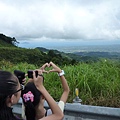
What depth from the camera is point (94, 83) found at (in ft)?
15.6

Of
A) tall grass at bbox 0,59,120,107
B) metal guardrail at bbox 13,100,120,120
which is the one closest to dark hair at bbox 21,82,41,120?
metal guardrail at bbox 13,100,120,120

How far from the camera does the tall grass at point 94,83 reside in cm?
439

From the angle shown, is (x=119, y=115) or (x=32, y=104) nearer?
(x=32, y=104)

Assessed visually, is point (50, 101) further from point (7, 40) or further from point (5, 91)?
point (7, 40)

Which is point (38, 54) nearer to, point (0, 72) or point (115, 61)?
point (115, 61)

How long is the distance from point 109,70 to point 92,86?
2.47 ft

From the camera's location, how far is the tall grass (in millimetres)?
4391

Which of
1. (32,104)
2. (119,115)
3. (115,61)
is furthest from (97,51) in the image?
(32,104)

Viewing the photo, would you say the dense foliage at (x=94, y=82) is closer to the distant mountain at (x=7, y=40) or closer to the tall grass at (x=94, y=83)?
the tall grass at (x=94, y=83)

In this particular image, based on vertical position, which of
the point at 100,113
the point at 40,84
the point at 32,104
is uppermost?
the point at 40,84

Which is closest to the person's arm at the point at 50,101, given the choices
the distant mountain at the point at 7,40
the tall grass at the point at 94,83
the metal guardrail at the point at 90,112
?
the metal guardrail at the point at 90,112

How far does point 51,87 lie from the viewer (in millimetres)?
5117

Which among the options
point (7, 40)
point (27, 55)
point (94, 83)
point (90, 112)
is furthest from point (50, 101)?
point (7, 40)

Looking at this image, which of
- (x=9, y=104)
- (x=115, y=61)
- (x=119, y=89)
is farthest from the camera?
(x=115, y=61)
